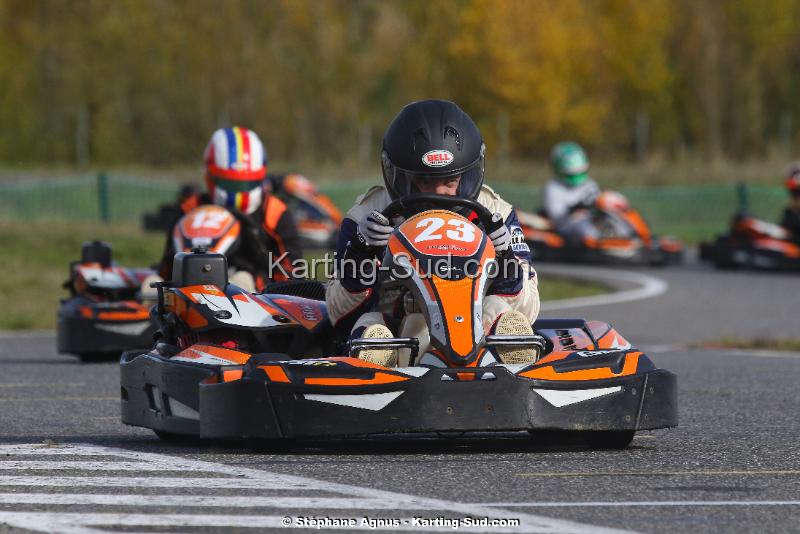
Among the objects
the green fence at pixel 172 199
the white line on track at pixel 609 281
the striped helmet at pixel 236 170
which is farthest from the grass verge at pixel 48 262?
the striped helmet at pixel 236 170

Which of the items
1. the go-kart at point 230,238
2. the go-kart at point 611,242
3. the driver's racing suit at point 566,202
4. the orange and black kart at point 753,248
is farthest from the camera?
the driver's racing suit at point 566,202

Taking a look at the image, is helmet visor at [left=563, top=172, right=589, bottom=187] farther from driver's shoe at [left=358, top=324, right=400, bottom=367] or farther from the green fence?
driver's shoe at [left=358, top=324, right=400, bottom=367]

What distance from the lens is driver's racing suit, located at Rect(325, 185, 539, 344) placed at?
7.10 meters

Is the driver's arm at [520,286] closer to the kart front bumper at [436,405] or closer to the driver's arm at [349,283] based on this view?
the driver's arm at [349,283]

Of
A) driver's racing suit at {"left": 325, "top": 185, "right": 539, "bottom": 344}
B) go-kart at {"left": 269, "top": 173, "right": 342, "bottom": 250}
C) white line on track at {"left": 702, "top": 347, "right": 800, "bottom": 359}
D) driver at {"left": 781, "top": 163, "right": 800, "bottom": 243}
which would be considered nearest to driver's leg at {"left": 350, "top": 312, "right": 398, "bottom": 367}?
driver's racing suit at {"left": 325, "top": 185, "right": 539, "bottom": 344}

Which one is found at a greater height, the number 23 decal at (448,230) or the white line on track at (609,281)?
the number 23 decal at (448,230)

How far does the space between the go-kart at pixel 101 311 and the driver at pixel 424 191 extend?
4.92 m

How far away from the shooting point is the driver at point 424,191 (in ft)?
Answer: 23.6

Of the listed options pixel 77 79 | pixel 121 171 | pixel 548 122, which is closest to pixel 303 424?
pixel 121 171

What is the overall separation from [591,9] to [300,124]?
34.9 ft

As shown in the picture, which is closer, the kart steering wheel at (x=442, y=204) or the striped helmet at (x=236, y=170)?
the kart steering wheel at (x=442, y=204)

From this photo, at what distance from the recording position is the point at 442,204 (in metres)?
7.16

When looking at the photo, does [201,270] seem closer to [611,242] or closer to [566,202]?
[611,242]

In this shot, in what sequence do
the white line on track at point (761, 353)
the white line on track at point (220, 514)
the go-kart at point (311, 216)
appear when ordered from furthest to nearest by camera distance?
the go-kart at point (311, 216)
the white line on track at point (761, 353)
the white line on track at point (220, 514)
